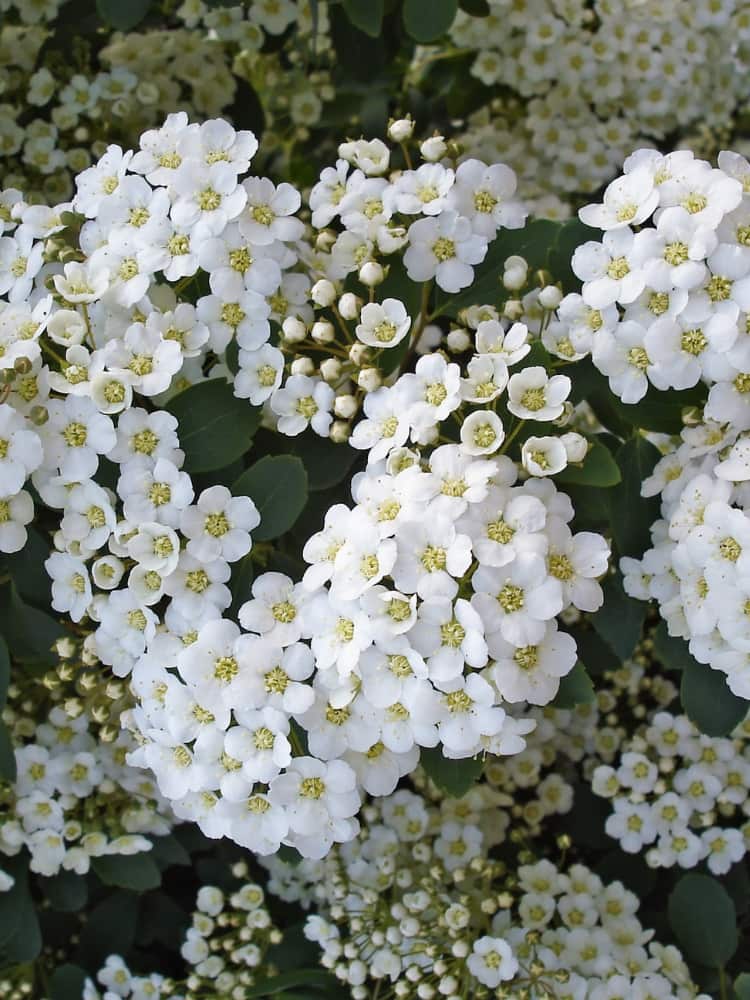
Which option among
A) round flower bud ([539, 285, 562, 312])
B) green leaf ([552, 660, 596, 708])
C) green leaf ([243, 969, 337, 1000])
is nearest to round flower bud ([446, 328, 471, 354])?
round flower bud ([539, 285, 562, 312])

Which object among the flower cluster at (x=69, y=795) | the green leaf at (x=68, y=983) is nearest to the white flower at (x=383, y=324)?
the flower cluster at (x=69, y=795)

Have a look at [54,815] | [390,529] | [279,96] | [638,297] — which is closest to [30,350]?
[390,529]

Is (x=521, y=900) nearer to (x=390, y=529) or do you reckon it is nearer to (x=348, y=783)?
(x=348, y=783)

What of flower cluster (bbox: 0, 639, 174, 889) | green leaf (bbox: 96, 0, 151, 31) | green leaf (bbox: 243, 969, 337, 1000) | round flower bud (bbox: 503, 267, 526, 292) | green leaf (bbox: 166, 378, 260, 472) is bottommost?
green leaf (bbox: 243, 969, 337, 1000)

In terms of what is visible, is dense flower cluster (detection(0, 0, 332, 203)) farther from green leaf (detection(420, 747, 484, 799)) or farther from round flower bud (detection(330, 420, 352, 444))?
green leaf (detection(420, 747, 484, 799))

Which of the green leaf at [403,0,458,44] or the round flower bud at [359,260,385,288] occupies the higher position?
the green leaf at [403,0,458,44]

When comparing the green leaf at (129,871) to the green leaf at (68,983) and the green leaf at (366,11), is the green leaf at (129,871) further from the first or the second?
the green leaf at (366,11)
